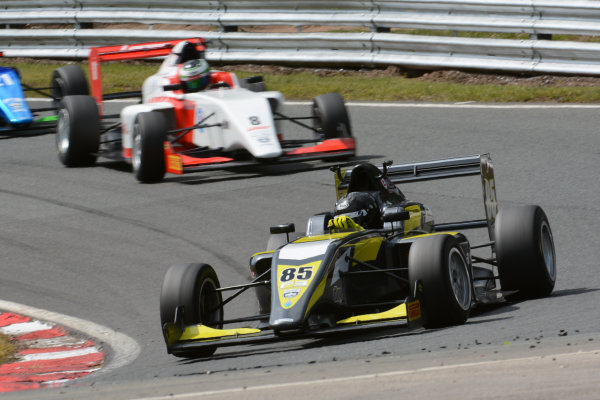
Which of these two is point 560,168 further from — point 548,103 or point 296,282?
point 296,282

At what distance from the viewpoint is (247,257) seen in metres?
9.61

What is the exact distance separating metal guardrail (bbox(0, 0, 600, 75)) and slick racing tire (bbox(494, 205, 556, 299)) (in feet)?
23.2

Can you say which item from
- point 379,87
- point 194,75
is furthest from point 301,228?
point 379,87

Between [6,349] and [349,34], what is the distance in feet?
32.4

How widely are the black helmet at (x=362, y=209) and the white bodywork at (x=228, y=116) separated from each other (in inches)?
167

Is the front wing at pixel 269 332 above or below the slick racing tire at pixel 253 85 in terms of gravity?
below

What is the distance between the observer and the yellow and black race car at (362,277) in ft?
21.9

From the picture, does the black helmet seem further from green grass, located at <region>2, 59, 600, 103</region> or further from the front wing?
green grass, located at <region>2, 59, 600, 103</region>

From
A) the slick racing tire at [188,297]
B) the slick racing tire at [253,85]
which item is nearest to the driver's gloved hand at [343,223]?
the slick racing tire at [188,297]

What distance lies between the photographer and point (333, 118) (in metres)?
12.8

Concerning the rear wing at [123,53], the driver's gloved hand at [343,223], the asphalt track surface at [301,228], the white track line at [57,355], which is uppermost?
the rear wing at [123,53]

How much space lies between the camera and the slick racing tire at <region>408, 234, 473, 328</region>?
21.8 ft

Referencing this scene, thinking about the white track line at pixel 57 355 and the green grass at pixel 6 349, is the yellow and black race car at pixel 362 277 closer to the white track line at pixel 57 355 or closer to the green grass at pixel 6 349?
the white track line at pixel 57 355

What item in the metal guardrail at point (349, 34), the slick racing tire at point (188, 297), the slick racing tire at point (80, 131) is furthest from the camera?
the metal guardrail at point (349, 34)
